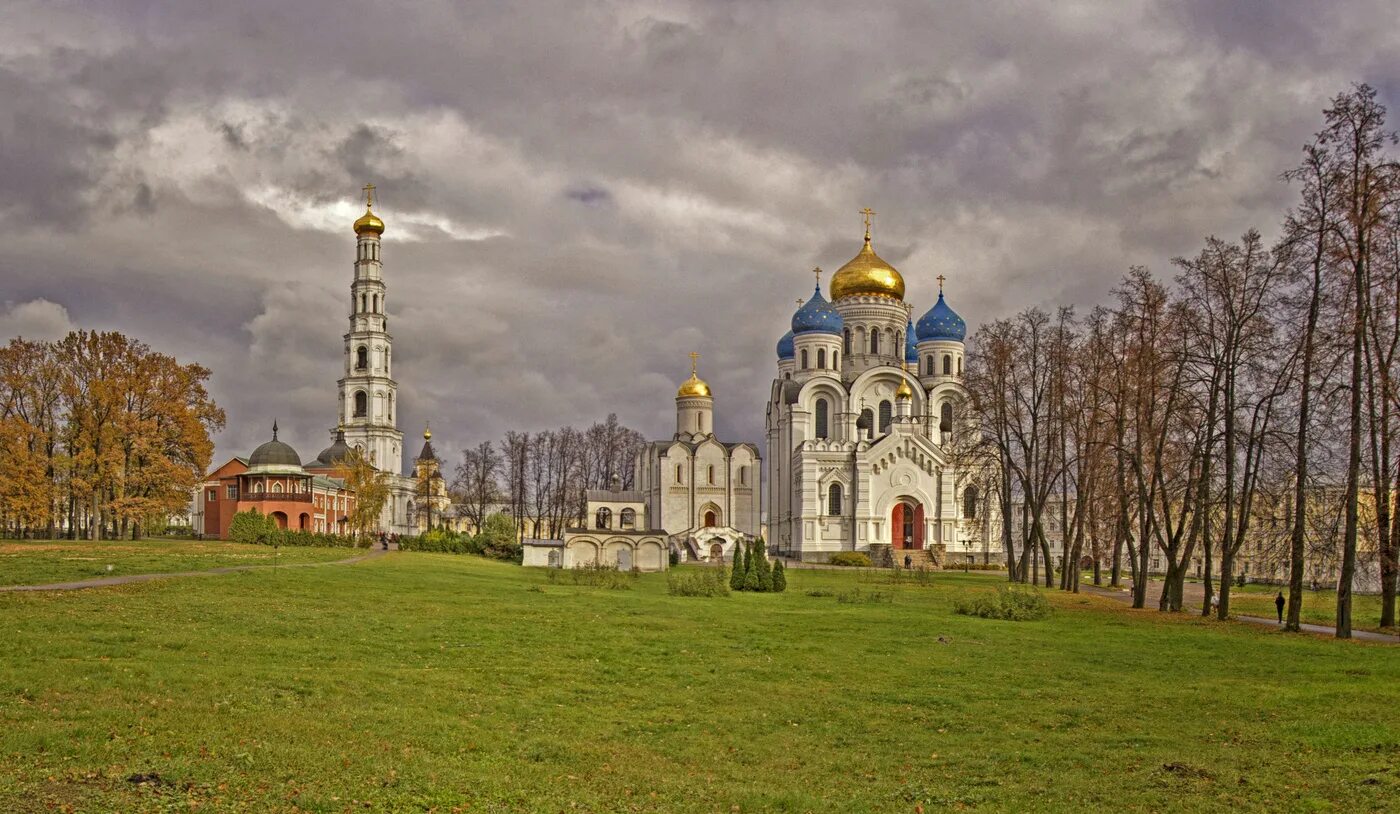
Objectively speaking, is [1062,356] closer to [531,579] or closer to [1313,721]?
[531,579]

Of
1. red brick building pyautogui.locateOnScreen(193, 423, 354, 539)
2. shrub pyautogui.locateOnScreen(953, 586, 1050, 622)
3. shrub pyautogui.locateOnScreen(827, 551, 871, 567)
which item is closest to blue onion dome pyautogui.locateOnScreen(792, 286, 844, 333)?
shrub pyautogui.locateOnScreen(827, 551, 871, 567)

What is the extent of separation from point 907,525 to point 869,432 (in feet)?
22.9

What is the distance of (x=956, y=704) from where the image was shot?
48.7 feet

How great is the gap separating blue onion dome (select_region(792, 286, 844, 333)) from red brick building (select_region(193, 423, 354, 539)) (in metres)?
32.6

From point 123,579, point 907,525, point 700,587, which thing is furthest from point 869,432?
point 123,579

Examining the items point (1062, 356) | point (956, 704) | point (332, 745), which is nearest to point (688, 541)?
point (1062, 356)

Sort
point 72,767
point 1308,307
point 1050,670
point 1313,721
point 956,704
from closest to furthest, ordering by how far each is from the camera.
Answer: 1. point 72,767
2. point 1313,721
3. point 956,704
4. point 1050,670
5. point 1308,307

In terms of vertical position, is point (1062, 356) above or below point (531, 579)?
above

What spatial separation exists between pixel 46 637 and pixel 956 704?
41.1ft

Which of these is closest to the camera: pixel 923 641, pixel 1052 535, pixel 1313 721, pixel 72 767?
pixel 72 767

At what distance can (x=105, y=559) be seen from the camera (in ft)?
101

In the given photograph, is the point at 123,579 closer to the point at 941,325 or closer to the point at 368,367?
the point at 941,325

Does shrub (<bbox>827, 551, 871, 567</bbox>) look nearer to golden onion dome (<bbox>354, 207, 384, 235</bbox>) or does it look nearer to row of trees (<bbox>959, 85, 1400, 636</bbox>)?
row of trees (<bbox>959, 85, 1400, 636</bbox>)

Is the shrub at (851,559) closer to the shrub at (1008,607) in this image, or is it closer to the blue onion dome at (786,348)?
the blue onion dome at (786,348)
